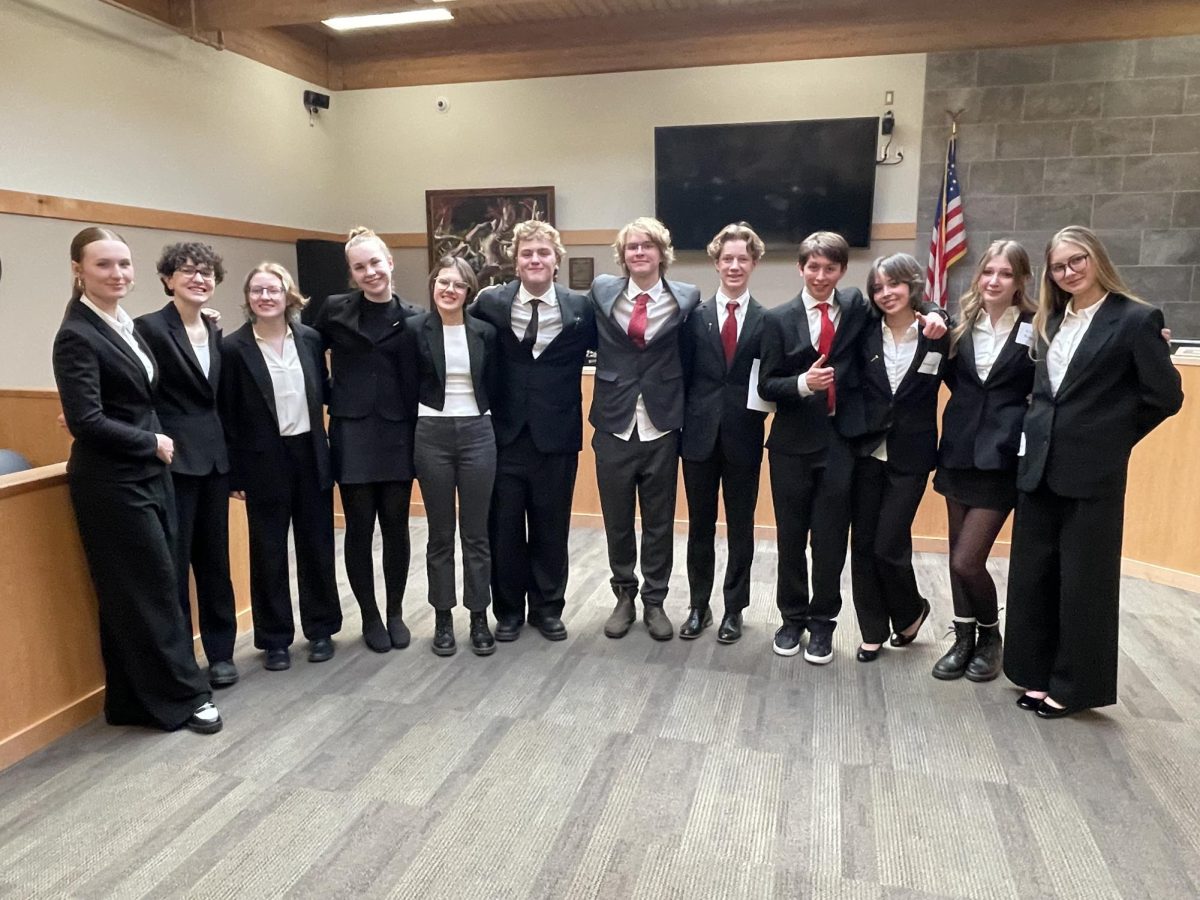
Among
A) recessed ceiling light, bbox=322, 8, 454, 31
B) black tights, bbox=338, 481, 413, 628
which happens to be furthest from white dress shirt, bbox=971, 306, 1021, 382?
recessed ceiling light, bbox=322, 8, 454, 31

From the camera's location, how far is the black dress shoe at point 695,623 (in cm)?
338

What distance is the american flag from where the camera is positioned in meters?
6.46

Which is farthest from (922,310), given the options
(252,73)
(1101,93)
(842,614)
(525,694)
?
(252,73)

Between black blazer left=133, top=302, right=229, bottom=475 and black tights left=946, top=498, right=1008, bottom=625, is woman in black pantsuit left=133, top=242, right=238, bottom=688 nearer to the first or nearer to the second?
black blazer left=133, top=302, right=229, bottom=475

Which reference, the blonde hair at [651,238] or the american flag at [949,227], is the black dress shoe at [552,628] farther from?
the american flag at [949,227]

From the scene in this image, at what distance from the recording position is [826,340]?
2908 millimetres

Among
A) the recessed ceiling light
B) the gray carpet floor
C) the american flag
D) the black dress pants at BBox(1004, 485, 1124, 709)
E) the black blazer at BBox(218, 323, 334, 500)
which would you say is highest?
the recessed ceiling light

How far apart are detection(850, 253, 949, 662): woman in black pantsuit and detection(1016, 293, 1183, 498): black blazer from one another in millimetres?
387

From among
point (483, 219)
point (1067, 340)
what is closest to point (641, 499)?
point (1067, 340)

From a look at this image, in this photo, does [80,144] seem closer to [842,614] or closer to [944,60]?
[842,614]

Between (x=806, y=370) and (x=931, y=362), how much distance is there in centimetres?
42

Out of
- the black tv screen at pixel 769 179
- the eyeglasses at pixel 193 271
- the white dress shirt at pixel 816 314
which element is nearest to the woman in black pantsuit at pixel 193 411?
the eyeglasses at pixel 193 271

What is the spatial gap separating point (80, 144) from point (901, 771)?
19.3 feet

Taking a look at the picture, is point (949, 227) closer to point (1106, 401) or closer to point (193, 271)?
point (1106, 401)
